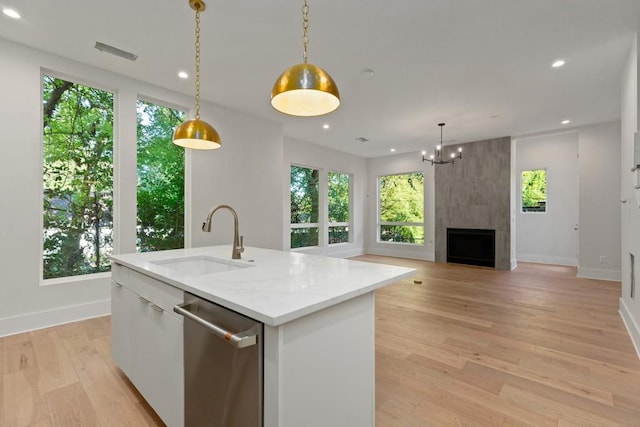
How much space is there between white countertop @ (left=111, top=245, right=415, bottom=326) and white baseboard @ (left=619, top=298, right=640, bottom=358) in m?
2.63

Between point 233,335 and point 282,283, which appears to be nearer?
point 233,335

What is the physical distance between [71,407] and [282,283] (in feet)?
5.54

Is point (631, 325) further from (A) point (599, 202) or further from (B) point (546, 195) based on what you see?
(B) point (546, 195)

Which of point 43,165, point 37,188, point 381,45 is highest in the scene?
point 381,45

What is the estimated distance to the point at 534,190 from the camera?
7.02m

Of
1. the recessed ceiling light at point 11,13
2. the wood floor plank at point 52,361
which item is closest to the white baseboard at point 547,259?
the wood floor plank at point 52,361

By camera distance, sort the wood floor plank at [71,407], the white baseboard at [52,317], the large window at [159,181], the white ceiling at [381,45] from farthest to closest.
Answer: the large window at [159,181], the white baseboard at [52,317], the white ceiling at [381,45], the wood floor plank at [71,407]

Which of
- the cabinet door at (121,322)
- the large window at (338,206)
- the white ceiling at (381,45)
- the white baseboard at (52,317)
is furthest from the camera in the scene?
the large window at (338,206)

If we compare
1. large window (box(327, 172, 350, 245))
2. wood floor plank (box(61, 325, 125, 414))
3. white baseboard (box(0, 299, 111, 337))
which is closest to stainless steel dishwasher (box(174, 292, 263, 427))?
wood floor plank (box(61, 325, 125, 414))

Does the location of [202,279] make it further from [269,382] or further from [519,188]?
→ [519,188]

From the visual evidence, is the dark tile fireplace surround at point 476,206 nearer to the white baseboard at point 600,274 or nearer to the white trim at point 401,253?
the white trim at point 401,253

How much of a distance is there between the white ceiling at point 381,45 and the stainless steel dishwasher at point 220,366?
2.44 m

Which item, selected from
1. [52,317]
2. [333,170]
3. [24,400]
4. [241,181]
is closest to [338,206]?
[333,170]

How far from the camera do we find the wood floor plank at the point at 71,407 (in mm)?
1654
